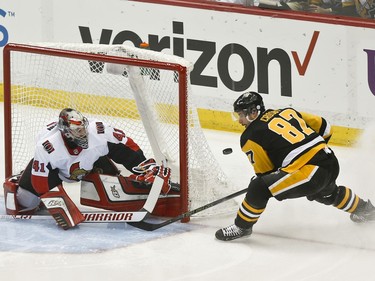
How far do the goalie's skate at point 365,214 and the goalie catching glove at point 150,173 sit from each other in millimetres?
1039

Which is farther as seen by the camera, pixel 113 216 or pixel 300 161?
pixel 113 216

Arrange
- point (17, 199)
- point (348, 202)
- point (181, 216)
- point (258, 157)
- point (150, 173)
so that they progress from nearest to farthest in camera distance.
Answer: point (258, 157), point (348, 202), point (181, 216), point (150, 173), point (17, 199)

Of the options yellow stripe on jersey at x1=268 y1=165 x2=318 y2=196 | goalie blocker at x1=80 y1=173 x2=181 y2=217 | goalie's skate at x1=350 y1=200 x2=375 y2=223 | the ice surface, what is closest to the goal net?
goalie blocker at x1=80 y1=173 x2=181 y2=217

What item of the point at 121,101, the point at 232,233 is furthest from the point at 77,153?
the point at 232,233

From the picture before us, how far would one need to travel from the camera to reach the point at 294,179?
6301 mm

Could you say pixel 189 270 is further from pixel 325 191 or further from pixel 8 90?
pixel 8 90

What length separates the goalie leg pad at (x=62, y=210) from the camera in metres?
6.77

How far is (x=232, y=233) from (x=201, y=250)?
20 centimetres

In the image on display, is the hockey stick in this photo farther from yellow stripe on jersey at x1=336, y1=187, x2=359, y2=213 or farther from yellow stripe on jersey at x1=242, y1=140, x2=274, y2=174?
yellow stripe on jersey at x1=336, y1=187, x2=359, y2=213

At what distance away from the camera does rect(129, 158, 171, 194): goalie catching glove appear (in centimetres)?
682

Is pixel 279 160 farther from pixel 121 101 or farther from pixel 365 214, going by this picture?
pixel 121 101

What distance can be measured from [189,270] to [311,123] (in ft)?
3.67

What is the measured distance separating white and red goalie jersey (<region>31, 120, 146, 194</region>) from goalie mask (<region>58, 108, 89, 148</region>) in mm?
77

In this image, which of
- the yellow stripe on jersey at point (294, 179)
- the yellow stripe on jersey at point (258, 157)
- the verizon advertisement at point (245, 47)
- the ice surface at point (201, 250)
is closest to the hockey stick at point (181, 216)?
the ice surface at point (201, 250)
